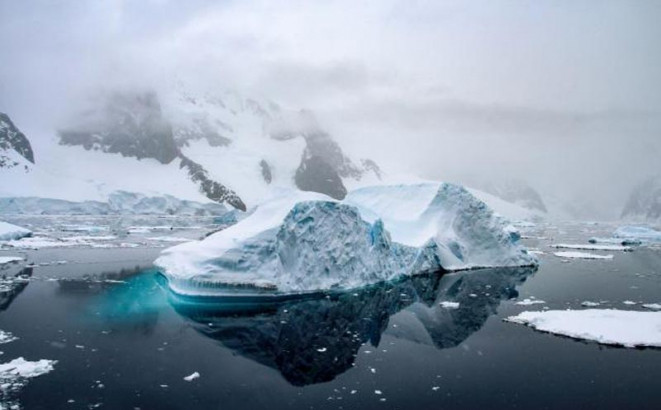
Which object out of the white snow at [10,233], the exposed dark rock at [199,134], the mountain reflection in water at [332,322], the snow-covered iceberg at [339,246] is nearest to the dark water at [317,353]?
the mountain reflection in water at [332,322]

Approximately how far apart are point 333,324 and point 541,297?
27.4 feet

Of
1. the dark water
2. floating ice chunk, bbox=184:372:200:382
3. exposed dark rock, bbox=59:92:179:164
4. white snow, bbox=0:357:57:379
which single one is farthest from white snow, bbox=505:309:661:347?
exposed dark rock, bbox=59:92:179:164

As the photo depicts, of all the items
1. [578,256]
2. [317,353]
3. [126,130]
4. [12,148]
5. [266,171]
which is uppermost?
[126,130]

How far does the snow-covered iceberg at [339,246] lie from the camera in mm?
16328

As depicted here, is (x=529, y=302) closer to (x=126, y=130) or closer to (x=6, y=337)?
(x=6, y=337)

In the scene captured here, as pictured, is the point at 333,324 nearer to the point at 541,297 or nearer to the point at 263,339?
the point at 263,339

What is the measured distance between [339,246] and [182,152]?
121550mm

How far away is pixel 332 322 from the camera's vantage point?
44.7ft

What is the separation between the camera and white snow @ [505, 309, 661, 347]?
12.1 meters

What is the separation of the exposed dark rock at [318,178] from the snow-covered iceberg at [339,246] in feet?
386

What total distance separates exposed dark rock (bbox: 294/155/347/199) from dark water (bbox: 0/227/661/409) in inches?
4960

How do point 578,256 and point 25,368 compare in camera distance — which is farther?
point 578,256

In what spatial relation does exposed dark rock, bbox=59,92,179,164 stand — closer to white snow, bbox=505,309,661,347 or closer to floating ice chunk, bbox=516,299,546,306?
floating ice chunk, bbox=516,299,546,306

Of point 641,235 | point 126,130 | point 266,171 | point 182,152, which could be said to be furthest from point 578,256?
point 126,130
